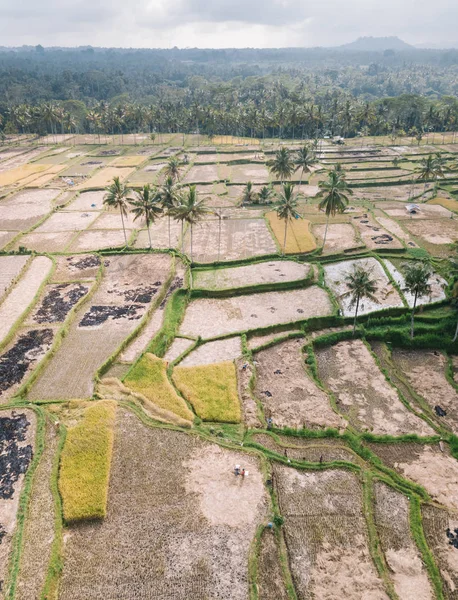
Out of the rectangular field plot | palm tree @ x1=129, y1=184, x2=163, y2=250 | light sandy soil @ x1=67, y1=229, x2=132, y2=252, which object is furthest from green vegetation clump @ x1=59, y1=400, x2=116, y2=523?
light sandy soil @ x1=67, y1=229, x2=132, y2=252

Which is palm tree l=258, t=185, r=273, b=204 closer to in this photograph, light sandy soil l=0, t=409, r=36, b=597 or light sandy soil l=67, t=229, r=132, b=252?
light sandy soil l=67, t=229, r=132, b=252

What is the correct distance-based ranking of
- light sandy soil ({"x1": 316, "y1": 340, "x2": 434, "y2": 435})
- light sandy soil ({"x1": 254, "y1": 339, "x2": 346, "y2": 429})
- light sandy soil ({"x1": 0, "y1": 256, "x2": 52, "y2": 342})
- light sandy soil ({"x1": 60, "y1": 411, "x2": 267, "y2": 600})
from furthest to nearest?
light sandy soil ({"x1": 0, "y1": 256, "x2": 52, "y2": 342}), light sandy soil ({"x1": 316, "y1": 340, "x2": 434, "y2": 435}), light sandy soil ({"x1": 254, "y1": 339, "x2": 346, "y2": 429}), light sandy soil ({"x1": 60, "y1": 411, "x2": 267, "y2": 600})

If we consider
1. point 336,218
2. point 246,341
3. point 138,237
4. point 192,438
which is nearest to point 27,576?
point 192,438

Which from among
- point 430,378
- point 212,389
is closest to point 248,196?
point 430,378

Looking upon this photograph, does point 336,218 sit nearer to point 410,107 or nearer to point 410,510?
point 410,510

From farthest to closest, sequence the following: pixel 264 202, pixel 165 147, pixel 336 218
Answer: pixel 165 147 → pixel 264 202 → pixel 336 218

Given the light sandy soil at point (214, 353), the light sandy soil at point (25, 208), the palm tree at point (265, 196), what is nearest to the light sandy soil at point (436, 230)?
the palm tree at point (265, 196)
